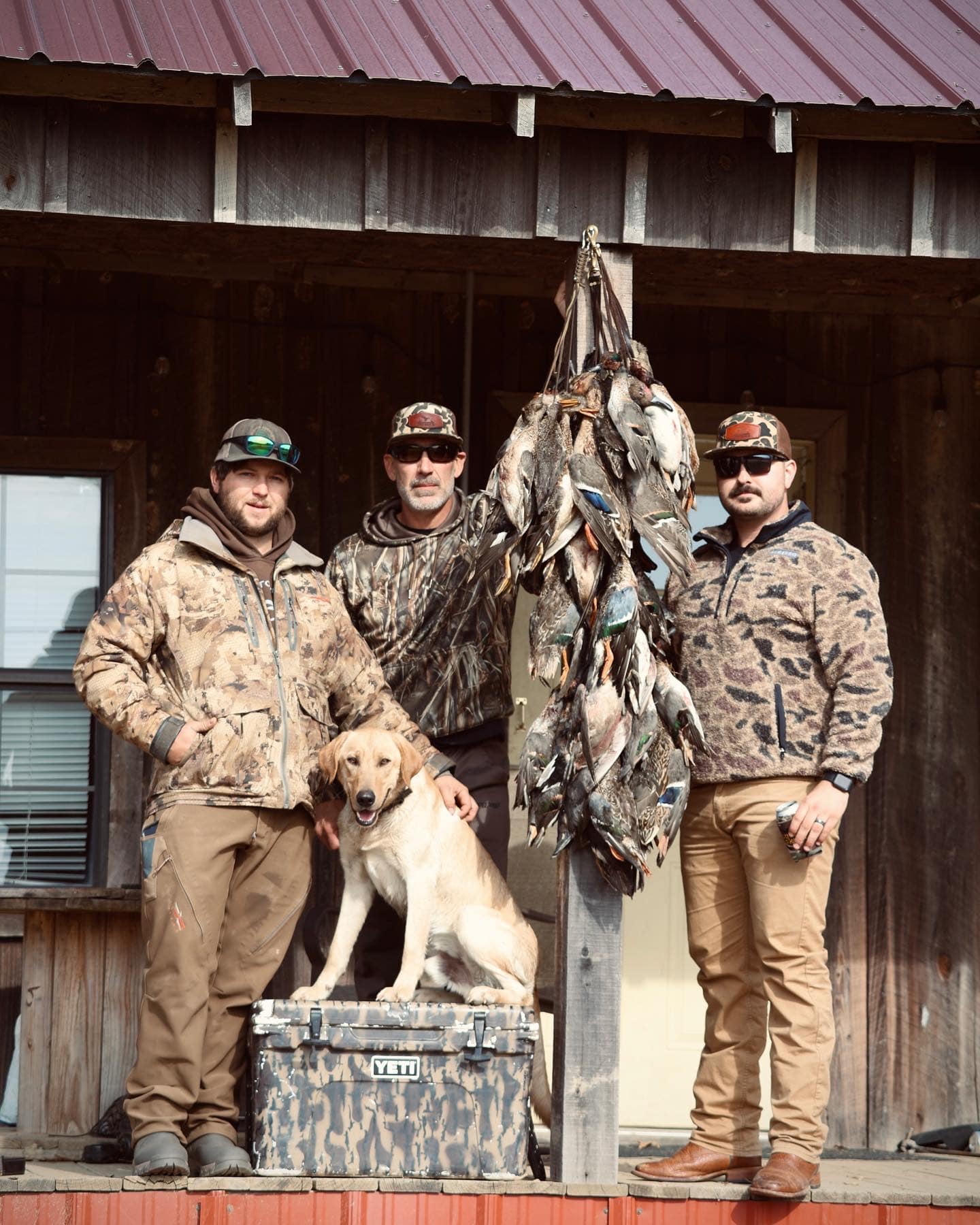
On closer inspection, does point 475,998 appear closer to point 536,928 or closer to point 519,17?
point 536,928

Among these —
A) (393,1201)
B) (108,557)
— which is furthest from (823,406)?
(393,1201)

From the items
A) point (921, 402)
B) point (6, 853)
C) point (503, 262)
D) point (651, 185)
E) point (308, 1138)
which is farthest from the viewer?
point (921, 402)

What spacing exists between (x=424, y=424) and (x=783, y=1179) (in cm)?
262

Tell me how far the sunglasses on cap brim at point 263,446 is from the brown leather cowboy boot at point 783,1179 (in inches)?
102

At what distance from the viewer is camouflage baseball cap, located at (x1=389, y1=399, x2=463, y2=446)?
5.61 m

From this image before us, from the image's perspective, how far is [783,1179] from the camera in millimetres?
4777

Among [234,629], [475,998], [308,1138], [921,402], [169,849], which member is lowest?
[308,1138]

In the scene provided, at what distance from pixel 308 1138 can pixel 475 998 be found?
695 millimetres

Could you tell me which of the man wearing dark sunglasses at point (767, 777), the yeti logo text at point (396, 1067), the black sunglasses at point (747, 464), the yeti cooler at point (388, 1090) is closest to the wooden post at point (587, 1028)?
the yeti cooler at point (388, 1090)

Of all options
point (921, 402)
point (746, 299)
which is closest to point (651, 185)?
point (746, 299)

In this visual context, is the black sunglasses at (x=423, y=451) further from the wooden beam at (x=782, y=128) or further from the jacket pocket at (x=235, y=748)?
the wooden beam at (x=782, y=128)

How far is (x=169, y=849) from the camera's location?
5.02 m

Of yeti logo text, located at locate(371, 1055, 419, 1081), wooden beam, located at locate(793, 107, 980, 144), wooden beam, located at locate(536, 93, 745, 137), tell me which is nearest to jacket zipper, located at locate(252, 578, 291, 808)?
yeti logo text, located at locate(371, 1055, 419, 1081)

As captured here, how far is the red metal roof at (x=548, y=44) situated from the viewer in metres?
4.93
